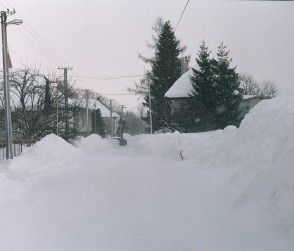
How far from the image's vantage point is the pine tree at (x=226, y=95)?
36.2 meters

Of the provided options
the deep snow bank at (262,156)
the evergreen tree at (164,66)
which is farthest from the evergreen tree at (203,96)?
the deep snow bank at (262,156)

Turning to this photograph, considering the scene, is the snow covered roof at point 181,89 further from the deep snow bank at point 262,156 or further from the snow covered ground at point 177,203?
the snow covered ground at point 177,203

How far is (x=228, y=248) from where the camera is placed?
5.71 m

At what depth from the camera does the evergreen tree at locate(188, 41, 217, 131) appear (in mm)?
34656

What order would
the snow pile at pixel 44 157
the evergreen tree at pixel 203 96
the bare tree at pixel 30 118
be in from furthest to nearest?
the evergreen tree at pixel 203 96
the bare tree at pixel 30 118
the snow pile at pixel 44 157

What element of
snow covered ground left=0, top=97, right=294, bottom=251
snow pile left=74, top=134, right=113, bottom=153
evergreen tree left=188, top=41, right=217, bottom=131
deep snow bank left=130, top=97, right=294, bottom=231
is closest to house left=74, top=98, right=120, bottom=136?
snow pile left=74, top=134, right=113, bottom=153

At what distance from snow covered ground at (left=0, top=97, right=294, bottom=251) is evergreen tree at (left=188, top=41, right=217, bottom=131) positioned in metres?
19.5

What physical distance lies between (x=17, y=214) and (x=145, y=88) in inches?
1701

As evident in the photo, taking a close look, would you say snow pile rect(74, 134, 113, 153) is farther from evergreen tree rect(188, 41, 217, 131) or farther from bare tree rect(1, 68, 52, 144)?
evergreen tree rect(188, 41, 217, 131)

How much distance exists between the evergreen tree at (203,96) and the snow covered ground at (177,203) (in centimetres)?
1946

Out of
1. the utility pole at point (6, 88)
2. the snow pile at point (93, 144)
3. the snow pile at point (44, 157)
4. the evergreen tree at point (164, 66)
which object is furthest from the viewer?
the evergreen tree at point (164, 66)

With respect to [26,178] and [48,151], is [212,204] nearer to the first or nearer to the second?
[26,178]

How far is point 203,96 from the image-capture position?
120 ft

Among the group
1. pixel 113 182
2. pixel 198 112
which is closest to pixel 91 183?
pixel 113 182
